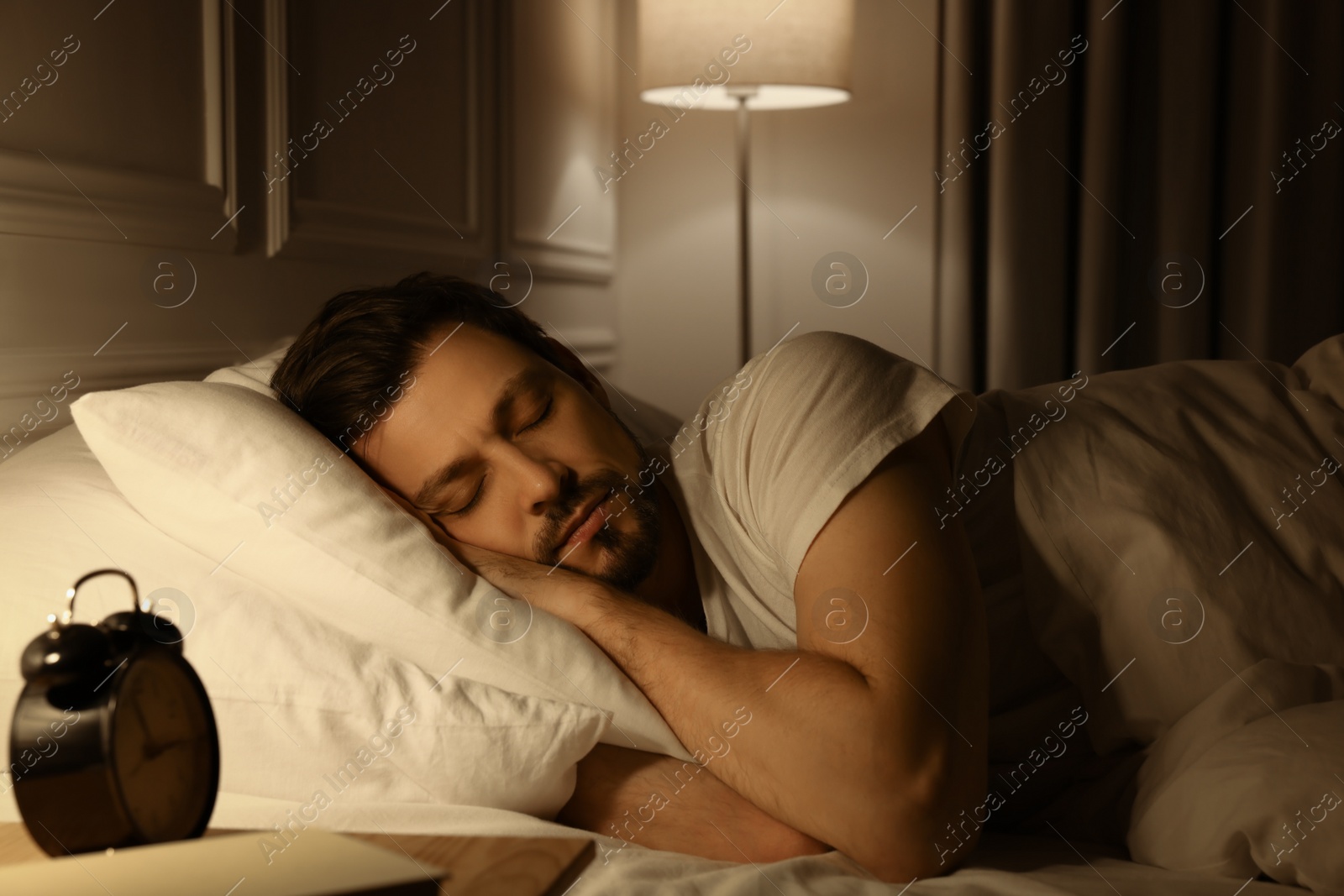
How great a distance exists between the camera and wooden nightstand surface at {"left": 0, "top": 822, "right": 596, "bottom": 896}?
587mm

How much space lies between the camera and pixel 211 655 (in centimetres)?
90

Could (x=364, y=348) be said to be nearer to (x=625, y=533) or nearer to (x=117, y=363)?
(x=117, y=363)

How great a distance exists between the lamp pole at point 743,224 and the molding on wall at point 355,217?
62 cm

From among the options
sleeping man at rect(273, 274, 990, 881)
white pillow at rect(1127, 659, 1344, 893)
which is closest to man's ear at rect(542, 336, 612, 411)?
sleeping man at rect(273, 274, 990, 881)

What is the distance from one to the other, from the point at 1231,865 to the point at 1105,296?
200 cm

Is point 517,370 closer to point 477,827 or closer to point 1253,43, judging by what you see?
point 477,827

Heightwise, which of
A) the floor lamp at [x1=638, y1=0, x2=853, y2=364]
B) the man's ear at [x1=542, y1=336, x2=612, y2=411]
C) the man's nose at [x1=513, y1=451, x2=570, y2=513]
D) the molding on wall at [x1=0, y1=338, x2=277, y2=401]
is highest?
the floor lamp at [x1=638, y1=0, x2=853, y2=364]

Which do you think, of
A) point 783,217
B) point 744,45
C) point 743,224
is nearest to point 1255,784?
point 744,45

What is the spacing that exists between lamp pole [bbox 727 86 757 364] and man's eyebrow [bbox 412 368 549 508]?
1398mm

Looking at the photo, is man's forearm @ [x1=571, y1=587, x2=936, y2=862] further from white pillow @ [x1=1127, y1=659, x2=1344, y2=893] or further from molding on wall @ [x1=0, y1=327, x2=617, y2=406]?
molding on wall @ [x1=0, y1=327, x2=617, y2=406]

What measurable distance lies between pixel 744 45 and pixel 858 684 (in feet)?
5.64

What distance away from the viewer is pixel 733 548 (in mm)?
1192

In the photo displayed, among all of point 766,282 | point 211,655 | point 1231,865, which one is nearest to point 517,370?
point 211,655

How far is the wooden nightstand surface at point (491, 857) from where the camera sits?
0.59 m
